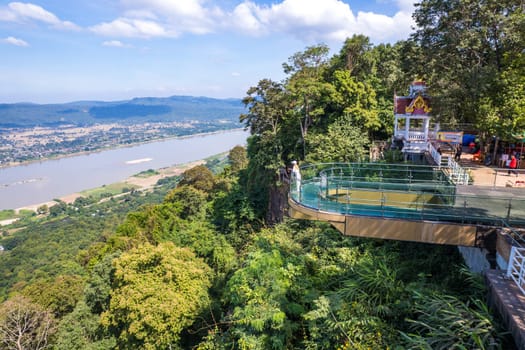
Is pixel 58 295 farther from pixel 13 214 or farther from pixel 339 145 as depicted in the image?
pixel 13 214

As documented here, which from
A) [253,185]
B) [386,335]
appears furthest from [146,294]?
[253,185]

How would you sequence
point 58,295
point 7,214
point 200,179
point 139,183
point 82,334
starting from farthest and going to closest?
point 139,183, point 7,214, point 200,179, point 58,295, point 82,334

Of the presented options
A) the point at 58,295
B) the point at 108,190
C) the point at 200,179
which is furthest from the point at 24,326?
the point at 108,190

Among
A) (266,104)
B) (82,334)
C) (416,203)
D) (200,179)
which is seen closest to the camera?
(416,203)

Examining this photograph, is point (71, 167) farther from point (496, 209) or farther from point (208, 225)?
point (496, 209)

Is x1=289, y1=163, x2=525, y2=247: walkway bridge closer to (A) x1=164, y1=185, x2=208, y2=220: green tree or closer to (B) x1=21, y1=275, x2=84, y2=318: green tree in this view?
(B) x1=21, y1=275, x2=84, y2=318: green tree

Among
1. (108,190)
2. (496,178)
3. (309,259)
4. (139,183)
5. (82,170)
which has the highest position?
(496,178)

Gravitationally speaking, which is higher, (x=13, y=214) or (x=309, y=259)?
(x=309, y=259)
